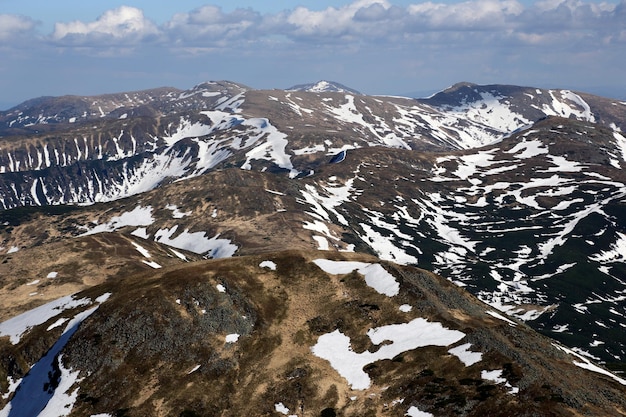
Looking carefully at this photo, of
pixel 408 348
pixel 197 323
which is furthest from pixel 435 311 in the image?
pixel 197 323

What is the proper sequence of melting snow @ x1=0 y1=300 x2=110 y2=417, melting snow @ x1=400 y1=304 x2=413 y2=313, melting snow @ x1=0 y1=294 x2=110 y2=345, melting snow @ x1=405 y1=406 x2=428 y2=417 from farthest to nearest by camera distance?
melting snow @ x1=0 y1=294 x2=110 y2=345 → melting snow @ x1=400 y1=304 x2=413 y2=313 → melting snow @ x1=0 y1=300 x2=110 y2=417 → melting snow @ x1=405 y1=406 x2=428 y2=417

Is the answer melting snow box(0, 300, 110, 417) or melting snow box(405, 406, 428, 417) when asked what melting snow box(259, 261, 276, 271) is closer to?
melting snow box(0, 300, 110, 417)

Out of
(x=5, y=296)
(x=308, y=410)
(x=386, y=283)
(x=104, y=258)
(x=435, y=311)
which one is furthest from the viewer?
(x=104, y=258)

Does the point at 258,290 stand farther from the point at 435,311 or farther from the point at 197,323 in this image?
the point at 435,311

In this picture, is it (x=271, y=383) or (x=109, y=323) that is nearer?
(x=271, y=383)

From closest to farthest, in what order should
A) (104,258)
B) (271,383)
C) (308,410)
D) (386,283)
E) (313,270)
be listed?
(308,410), (271,383), (386,283), (313,270), (104,258)

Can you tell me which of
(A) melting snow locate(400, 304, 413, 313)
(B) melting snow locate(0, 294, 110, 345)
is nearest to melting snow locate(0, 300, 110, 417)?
(B) melting snow locate(0, 294, 110, 345)

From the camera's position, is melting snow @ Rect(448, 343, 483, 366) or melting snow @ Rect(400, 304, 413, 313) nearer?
melting snow @ Rect(448, 343, 483, 366)

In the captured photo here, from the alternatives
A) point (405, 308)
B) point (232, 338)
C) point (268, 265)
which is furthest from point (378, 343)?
point (268, 265)

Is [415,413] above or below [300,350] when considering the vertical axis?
above

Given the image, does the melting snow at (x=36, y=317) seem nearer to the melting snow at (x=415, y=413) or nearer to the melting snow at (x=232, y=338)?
the melting snow at (x=232, y=338)

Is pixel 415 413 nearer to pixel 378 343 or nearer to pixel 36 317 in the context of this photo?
pixel 378 343
